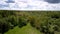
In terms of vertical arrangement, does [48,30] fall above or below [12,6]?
below

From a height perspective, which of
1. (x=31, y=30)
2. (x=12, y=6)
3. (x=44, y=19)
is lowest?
(x=31, y=30)

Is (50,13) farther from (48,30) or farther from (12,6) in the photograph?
(12,6)

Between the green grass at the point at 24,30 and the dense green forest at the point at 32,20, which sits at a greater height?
the dense green forest at the point at 32,20

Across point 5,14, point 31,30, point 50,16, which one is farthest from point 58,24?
point 5,14

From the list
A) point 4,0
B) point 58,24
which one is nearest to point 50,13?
point 58,24

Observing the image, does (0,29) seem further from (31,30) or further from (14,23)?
(31,30)

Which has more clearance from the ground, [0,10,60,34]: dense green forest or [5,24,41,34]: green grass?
[0,10,60,34]: dense green forest
